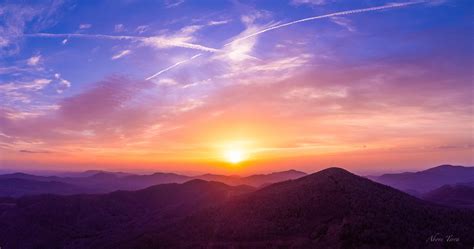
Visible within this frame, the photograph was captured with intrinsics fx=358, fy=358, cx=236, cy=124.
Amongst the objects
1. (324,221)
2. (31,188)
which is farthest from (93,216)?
(31,188)

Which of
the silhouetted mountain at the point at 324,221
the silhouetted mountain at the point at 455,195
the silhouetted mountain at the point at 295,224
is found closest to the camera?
the silhouetted mountain at the point at 324,221

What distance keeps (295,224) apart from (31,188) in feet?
567

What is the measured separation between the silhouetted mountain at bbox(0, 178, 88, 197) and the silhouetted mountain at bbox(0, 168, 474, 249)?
91.7 meters

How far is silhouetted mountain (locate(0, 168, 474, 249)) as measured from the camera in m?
34.1

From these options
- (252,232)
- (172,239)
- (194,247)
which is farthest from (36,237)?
(252,232)

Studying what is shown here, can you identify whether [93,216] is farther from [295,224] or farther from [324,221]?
[324,221]

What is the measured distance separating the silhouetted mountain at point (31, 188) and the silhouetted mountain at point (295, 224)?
91695 millimetres

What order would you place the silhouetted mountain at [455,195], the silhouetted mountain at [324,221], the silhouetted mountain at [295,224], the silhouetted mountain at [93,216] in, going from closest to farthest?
the silhouetted mountain at [324,221], the silhouetted mountain at [295,224], the silhouetted mountain at [93,216], the silhouetted mountain at [455,195]

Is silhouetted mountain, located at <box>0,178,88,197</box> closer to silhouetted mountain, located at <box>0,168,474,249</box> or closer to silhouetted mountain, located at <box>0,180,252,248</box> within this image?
silhouetted mountain, located at <box>0,180,252,248</box>

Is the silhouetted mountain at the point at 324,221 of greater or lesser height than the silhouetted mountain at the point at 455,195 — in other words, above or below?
above

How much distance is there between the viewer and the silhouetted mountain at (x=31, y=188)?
157875mm

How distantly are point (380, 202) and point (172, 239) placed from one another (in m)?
25.3

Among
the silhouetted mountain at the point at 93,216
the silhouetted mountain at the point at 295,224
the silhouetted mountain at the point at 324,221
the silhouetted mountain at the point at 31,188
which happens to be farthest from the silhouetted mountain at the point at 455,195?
the silhouetted mountain at the point at 31,188

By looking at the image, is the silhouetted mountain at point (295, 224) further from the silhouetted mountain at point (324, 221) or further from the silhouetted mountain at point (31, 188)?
the silhouetted mountain at point (31, 188)
